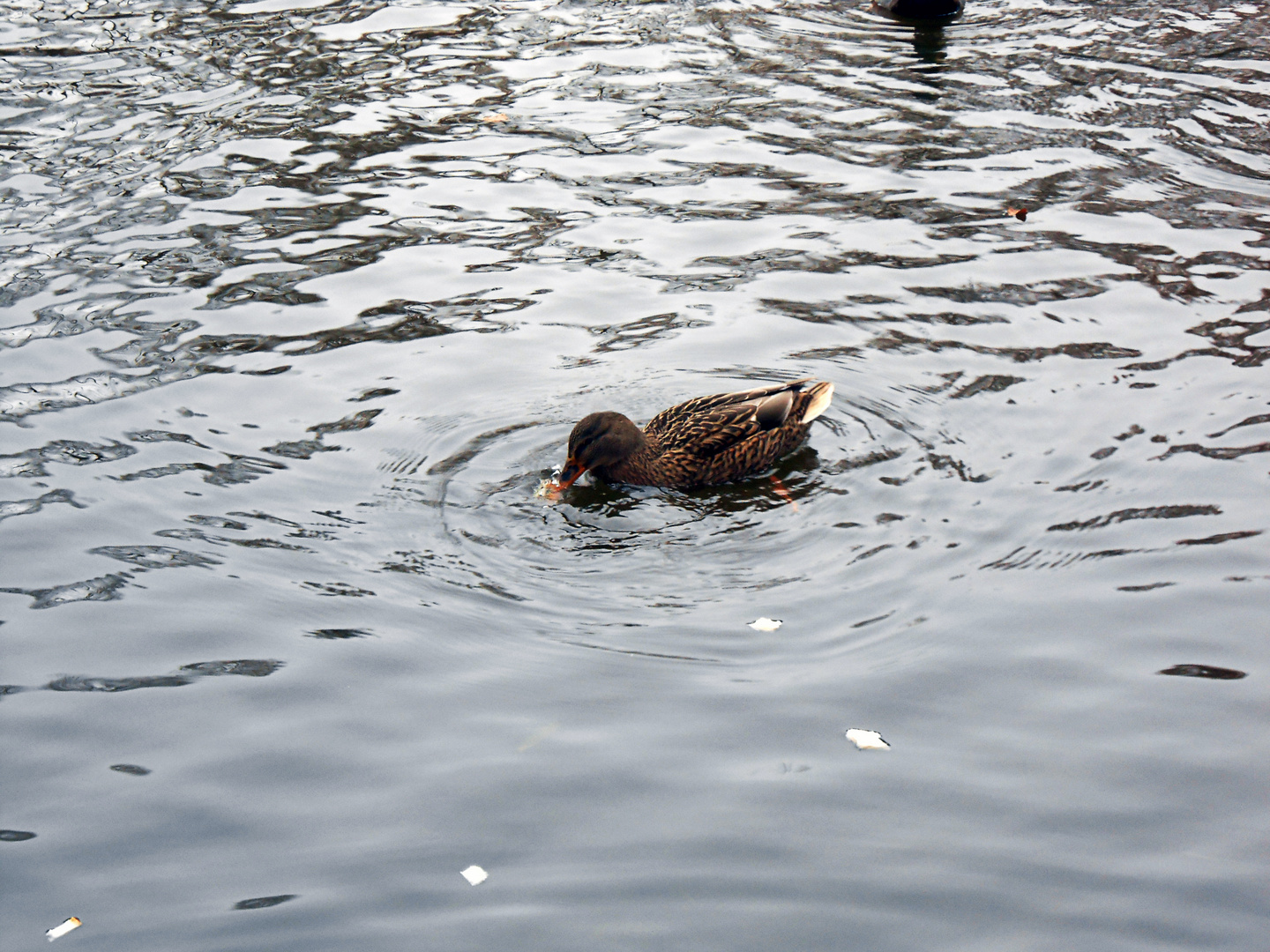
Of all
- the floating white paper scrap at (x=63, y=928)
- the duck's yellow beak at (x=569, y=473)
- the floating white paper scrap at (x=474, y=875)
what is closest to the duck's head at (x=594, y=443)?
the duck's yellow beak at (x=569, y=473)

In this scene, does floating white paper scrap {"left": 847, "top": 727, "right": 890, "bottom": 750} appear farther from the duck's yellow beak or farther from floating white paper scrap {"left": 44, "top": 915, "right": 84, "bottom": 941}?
floating white paper scrap {"left": 44, "top": 915, "right": 84, "bottom": 941}

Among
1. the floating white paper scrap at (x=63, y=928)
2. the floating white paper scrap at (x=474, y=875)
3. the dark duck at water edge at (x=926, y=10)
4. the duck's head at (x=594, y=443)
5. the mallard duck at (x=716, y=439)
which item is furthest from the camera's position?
the dark duck at water edge at (x=926, y=10)

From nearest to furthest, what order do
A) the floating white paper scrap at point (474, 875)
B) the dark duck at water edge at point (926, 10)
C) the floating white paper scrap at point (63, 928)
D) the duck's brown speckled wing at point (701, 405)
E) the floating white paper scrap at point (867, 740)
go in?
the floating white paper scrap at point (63, 928) → the floating white paper scrap at point (474, 875) → the floating white paper scrap at point (867, 740) → the duck's brown speckled wing at point (701, 405) → the dark duck at water edge at point (926, 10)

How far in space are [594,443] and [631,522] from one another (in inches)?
18.6

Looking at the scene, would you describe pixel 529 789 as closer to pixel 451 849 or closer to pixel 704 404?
pixel 451 849

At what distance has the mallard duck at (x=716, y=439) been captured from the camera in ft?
22.8

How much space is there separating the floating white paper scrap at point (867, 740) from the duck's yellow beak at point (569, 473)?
2430 millimetres

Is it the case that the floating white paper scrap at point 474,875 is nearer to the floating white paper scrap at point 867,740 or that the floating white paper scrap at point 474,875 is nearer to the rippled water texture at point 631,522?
the rippled water texture at point 631,522

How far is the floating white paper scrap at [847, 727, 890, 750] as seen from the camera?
4.75m

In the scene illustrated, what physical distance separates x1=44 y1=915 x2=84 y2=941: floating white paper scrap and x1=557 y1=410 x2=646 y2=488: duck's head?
3.40m

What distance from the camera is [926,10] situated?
46.4ft

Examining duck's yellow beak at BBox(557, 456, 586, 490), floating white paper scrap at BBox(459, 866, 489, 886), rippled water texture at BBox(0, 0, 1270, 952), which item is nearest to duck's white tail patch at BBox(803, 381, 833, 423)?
rippled water texture at BBox(0, 0, 1270, 952)

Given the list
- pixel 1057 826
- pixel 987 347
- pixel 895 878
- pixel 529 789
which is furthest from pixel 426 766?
pixel 987 347

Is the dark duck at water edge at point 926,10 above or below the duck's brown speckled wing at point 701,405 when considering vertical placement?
above
